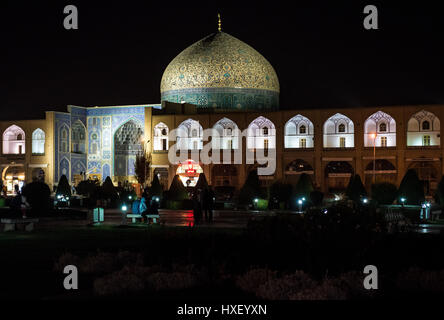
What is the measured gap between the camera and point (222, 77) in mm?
40219

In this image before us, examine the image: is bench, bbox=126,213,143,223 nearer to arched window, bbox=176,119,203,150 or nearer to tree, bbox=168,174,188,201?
tree, bbox=168,174,188,201

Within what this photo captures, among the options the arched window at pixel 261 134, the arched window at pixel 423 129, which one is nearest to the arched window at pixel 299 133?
the arched window at pixel 261 134

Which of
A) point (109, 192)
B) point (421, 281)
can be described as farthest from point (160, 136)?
point (421, 281)

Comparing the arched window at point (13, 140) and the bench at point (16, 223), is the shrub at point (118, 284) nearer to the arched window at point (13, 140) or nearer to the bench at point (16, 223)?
the bench at point (16, 223)

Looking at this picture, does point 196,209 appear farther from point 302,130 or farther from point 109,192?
point 302,130

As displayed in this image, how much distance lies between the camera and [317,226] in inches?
333

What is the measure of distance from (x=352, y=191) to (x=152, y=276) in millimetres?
19519

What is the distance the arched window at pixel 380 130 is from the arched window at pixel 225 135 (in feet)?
21.5

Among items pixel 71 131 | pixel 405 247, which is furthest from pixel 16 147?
pixel 405 247

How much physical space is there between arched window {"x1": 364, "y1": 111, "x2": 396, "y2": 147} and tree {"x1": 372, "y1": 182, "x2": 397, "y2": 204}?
29.6 ft

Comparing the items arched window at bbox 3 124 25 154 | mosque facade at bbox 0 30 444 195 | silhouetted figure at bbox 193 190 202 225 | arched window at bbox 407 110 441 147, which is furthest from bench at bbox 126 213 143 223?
arched window at bbox 3 124 25 154

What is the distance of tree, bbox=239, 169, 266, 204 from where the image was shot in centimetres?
2464

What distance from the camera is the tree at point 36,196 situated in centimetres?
1798

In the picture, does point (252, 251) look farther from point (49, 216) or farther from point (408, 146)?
point (408, 146)
